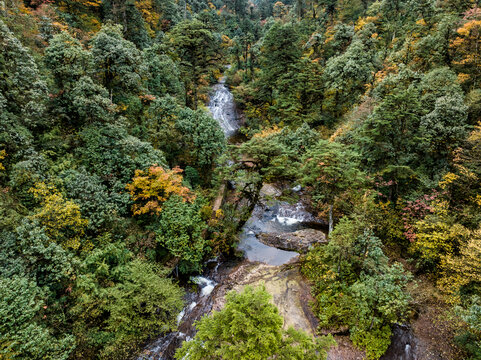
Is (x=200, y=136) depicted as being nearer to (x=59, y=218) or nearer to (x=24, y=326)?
(x=59, y=218)

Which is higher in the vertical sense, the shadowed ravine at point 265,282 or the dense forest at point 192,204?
the dense forest at point 192,204

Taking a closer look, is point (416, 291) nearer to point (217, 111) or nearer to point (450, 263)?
point (450, 263)

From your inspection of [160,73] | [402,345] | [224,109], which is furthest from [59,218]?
[224,109]

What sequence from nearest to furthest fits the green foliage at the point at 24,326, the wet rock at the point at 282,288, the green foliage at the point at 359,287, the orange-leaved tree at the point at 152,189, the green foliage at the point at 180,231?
the green foliage at the point at 24,326, the green foliage at the point at 359,287, the wet rock at the point at 282,288, the green foliage at the point at 180,231, the orange-leaved tree at the point at 152,189

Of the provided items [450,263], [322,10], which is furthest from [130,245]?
[322,10]

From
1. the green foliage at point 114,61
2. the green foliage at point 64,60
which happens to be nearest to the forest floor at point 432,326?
the green foliage at point 114,61

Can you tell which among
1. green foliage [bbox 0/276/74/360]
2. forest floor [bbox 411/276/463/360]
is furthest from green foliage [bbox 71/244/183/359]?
forest floor [bbox 411/276/463/360]

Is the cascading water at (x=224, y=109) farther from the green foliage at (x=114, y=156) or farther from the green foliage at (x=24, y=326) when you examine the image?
the green foliage at (x=24, y=326)
